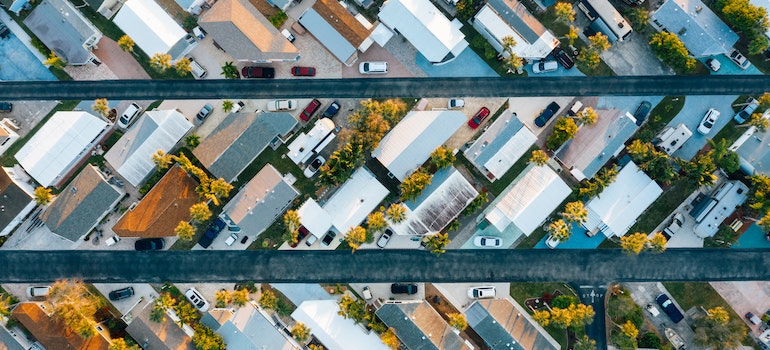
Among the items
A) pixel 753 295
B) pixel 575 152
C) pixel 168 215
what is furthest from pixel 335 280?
pixel 753 295

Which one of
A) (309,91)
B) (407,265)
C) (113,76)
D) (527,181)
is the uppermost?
(527,181)

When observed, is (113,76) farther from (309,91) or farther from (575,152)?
(575,152)

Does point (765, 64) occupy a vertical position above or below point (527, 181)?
above

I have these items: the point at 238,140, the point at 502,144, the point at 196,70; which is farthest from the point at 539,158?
the point at 196,70

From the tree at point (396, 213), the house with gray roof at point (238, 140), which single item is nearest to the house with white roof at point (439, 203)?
the tree at point (396, 213)

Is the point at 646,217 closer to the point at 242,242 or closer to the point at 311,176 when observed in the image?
the point at 311,176

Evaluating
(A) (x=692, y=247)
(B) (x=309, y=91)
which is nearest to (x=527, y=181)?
(A) (x=692, y=247)

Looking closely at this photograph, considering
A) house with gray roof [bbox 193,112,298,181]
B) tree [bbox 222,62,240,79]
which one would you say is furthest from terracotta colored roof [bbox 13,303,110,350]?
tree [bbox 222,62,240,79]
